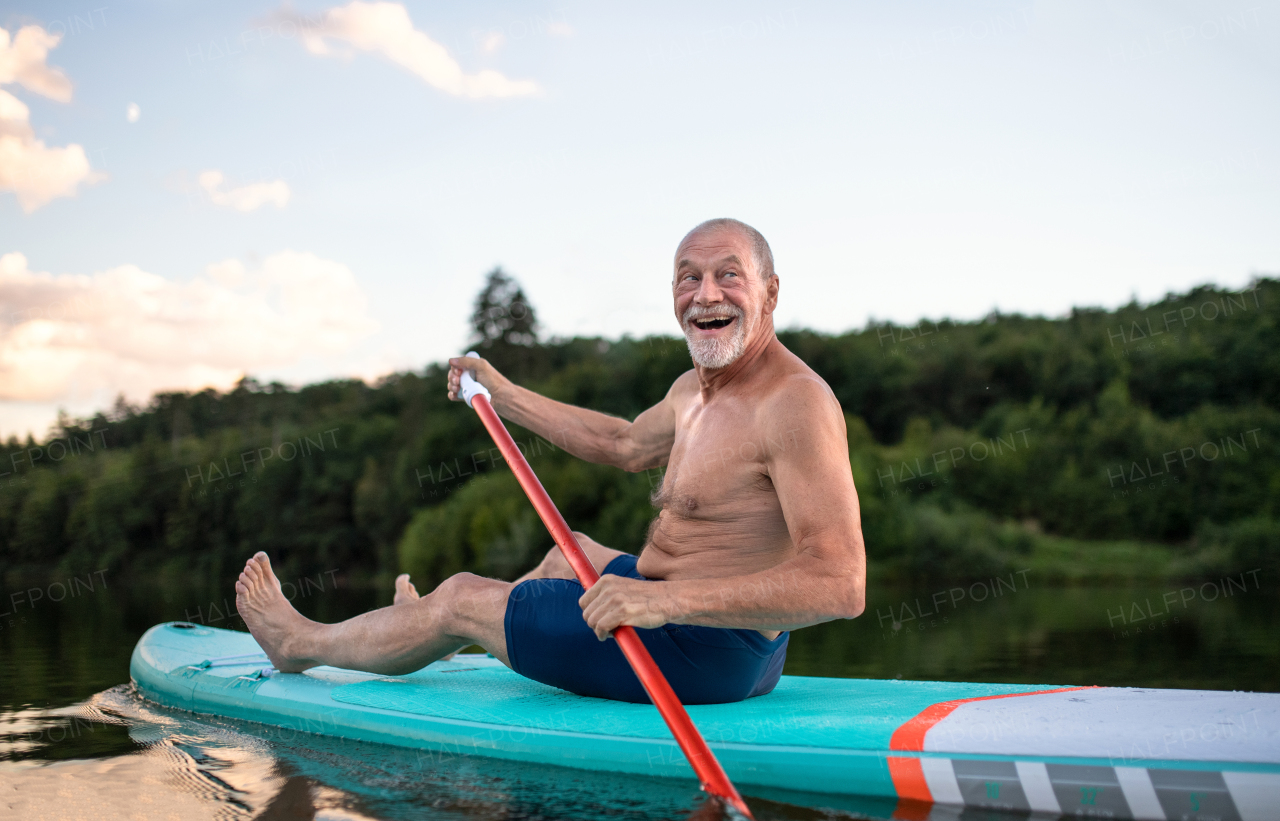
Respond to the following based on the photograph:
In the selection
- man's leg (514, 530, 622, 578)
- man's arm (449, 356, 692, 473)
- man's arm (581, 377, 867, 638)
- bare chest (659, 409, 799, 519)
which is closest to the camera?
man's arm (581, 377, 867, 638)

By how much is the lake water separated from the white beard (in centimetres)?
123

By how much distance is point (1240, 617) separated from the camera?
427 inches

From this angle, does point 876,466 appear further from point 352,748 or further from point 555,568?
point 352,748

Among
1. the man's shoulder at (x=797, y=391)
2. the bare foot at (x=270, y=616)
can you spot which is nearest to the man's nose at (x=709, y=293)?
the man's shoulder at (x=797, y=391)

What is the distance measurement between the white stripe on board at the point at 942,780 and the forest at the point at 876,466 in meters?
24.0

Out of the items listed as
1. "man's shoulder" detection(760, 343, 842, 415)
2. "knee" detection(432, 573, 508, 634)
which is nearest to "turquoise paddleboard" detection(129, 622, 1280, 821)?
"knee" detection(432, 573, 508, 634)

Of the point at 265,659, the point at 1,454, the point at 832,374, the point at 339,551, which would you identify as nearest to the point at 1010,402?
the point at 832,374

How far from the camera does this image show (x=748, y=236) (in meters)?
3.05

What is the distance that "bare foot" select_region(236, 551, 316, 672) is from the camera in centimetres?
378

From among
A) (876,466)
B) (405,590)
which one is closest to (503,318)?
(876,466)

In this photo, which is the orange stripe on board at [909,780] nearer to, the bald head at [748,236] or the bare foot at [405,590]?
Answer: the bald head at [748,236]

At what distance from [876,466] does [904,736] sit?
30.2m

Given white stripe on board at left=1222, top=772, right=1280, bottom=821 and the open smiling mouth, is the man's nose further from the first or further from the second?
white stripe on board at left=1222, top=772, right=1280, bottom=821

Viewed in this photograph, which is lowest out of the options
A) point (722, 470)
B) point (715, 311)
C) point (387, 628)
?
point (387, 628)
